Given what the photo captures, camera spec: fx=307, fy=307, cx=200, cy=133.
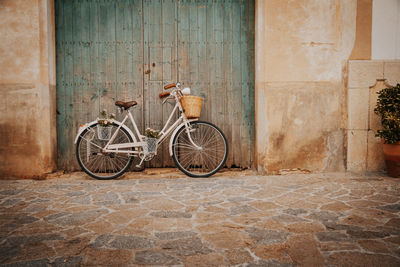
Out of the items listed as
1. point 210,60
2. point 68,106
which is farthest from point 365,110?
point 68,106

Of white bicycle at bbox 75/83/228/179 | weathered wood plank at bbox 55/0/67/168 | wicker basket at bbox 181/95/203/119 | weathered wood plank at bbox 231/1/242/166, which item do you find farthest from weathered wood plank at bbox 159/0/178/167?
weathered wood plank at bbox 55/0/67/168

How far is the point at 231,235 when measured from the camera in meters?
2.80

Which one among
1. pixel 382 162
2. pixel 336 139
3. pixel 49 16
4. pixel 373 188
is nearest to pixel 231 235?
pixel 373 188

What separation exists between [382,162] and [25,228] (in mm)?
5507

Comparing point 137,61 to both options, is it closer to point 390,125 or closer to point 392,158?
point 390,125

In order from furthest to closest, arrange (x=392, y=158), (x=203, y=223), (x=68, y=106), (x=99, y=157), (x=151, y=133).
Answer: (x=68, y=106)
(x=99, y=157)
(x=151, y=133)
(x=392, y=158)
(x=203, y=223)

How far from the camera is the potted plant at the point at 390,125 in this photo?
192 inches

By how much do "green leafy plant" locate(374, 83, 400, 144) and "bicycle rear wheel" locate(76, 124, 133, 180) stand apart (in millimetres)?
4217

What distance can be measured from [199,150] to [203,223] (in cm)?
238

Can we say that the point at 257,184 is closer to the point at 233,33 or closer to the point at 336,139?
the point at 336,139

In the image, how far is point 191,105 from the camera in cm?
510

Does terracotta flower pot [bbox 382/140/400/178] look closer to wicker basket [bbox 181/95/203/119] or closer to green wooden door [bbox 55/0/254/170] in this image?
green wooden door [bbox 55/0/254/170]

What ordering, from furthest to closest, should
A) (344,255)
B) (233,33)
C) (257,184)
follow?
1. (233,33)
2. (257,184)
3. (344,255)

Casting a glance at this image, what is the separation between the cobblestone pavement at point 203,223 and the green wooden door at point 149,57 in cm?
155
